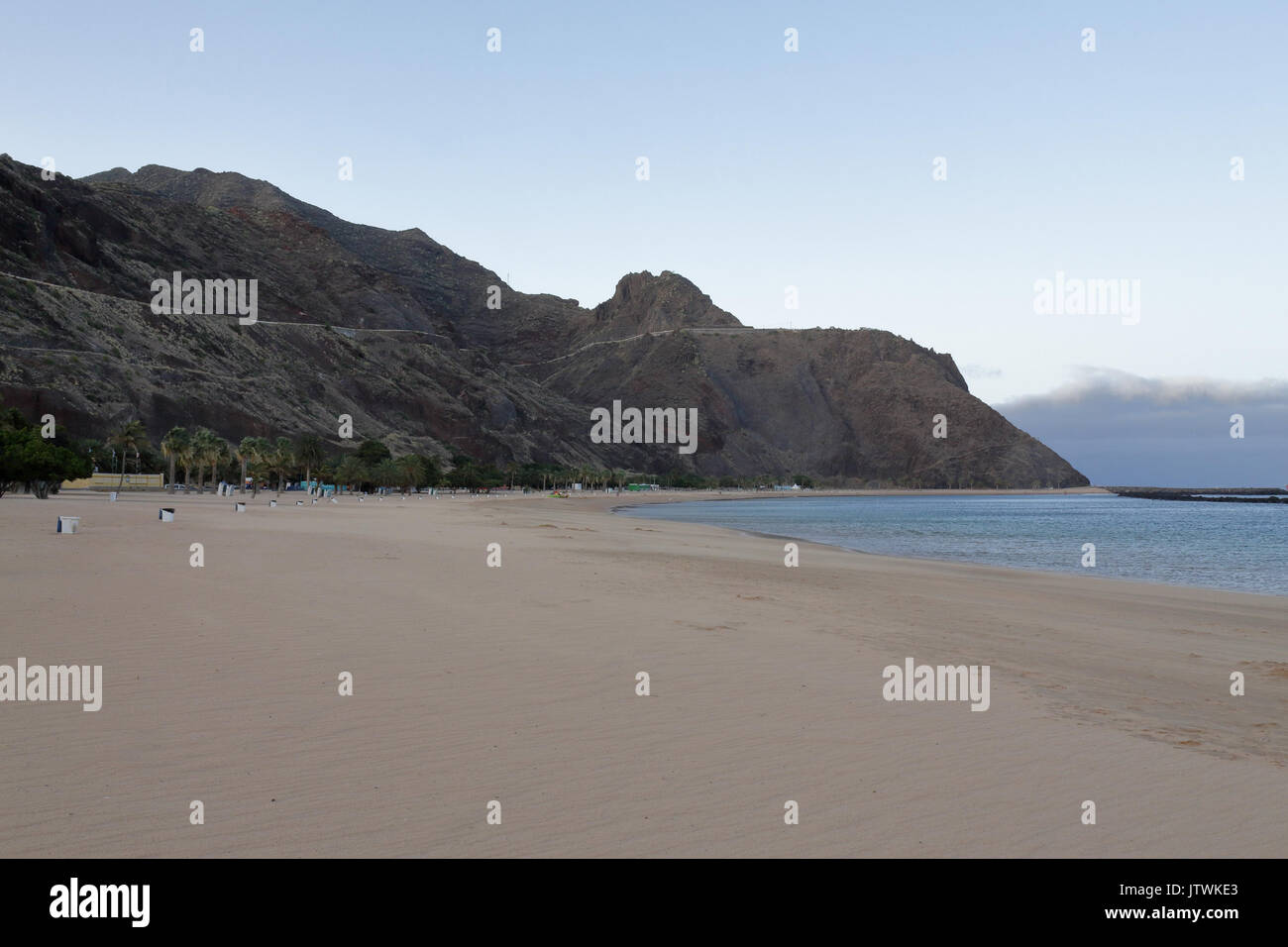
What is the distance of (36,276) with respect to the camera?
5133 inches

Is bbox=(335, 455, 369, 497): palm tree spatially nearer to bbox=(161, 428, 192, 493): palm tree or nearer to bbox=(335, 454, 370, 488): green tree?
bbox=(335, 454, 370, 488): green tree

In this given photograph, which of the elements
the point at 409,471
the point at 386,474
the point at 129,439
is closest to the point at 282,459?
the point at 129,439

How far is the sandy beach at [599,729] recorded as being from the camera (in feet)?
17.7

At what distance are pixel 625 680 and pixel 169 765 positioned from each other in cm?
455

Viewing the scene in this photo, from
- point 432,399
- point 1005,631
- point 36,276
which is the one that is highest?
point 36,276

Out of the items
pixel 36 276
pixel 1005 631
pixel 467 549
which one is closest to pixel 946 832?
pixel 1005 631

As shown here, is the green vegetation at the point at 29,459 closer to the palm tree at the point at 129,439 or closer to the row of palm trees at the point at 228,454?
the row of palm trees at the point at 228,454

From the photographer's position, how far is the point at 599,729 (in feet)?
25.0

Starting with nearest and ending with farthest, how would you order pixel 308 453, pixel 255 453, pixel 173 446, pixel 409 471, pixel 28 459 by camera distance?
pixel 28 459, pixel 173 446, pixel 255 453, pixel 308 453, pixel 409 471

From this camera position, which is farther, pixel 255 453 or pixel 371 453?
pixel 371 453

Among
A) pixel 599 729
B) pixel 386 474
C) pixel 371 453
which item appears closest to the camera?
pixel 599 729

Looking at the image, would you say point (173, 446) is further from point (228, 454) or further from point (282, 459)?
point (228, 454)

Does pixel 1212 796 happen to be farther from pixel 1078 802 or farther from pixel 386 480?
pixel 386 480
